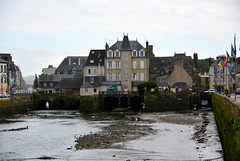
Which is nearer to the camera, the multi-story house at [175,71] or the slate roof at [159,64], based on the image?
the multi-story house at [175,71]

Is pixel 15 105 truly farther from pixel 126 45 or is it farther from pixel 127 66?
pixel 126 45

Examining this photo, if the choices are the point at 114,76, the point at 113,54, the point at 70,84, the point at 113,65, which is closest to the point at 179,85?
the point at 114,76

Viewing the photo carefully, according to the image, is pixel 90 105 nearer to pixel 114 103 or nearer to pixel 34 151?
pixel 114 103

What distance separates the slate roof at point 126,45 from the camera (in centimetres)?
9000

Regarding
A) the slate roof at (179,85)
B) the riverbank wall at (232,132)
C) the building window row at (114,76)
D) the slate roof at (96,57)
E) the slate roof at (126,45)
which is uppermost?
the slate roof at (126,45)

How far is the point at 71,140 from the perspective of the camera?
35.6 metres

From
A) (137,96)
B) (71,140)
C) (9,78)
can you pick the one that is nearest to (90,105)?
(137,96)

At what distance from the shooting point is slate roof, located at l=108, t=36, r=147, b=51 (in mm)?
90000

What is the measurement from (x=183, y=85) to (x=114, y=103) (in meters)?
16.3

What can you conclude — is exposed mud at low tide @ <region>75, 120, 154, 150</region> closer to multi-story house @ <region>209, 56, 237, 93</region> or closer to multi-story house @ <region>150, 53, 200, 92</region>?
multi-story house @ <region>209, 56, 237, 93</region>

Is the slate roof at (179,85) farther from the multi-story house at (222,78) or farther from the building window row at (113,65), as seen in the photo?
the building window row at (113,65)

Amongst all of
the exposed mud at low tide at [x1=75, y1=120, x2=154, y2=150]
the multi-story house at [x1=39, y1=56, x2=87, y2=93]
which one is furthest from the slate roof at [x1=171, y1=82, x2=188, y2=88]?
the exposed mud at low tide at [x1=75, y1=120, x2=154, y2=150]

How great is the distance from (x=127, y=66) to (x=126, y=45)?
507 centimetres

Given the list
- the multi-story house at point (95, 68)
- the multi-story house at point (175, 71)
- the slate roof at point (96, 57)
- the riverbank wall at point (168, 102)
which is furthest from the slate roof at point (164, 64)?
the riverbank wall at point (168, 102)
